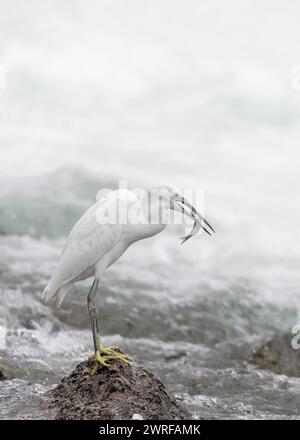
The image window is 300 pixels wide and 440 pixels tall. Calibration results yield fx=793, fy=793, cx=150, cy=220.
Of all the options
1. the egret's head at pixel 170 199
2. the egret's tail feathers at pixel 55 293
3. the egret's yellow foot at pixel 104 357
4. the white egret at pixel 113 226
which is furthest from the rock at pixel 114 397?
the egret's head at pixel 170 199

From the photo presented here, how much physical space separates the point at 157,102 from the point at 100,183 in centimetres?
1075

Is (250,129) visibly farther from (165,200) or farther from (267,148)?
(165,200)

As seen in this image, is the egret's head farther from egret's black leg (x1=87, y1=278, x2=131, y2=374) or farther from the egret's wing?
egret's black leg (x1=87, y1=278, x2=131, y2=374)

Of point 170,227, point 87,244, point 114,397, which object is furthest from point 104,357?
point 170,227

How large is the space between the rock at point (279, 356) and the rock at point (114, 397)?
342 cm

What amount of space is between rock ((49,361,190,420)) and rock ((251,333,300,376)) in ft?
11.2

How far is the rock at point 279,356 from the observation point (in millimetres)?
8750

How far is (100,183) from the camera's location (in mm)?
17875

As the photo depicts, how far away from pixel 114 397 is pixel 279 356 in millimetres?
4110

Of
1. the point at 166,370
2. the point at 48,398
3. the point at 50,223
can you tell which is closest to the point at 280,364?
the point at 166,370

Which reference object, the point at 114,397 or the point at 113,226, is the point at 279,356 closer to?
the point at 113,226

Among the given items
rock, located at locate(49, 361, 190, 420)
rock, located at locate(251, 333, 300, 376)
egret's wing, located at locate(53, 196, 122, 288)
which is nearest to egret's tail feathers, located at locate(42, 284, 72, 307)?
egret's wing, located at locate(53, 196, 122, 288)

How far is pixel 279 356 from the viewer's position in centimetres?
890

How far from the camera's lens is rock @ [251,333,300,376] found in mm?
8750
